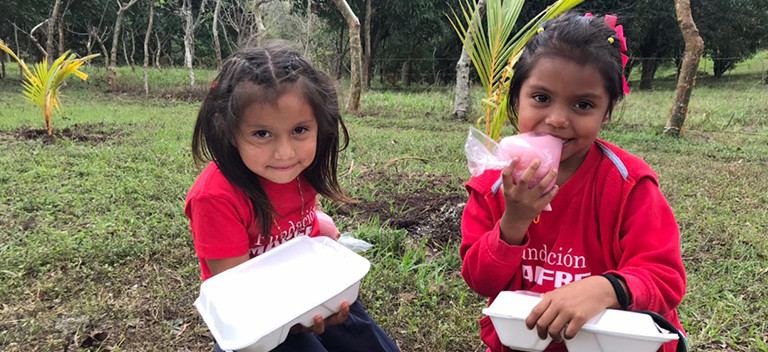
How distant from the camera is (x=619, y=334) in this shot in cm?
95

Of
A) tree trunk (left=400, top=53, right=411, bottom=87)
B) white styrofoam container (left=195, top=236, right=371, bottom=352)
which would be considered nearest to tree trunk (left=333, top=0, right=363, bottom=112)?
white styrofoam container (left=195, top=236, right=371, bottom=352)

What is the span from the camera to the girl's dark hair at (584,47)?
113 cm

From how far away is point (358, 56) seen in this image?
8.88 meters

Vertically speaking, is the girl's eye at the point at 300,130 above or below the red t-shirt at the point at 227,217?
above

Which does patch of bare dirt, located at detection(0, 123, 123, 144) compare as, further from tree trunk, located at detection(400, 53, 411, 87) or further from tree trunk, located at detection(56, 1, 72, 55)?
tree trunk, located at detection(400, 53, 411, 87)

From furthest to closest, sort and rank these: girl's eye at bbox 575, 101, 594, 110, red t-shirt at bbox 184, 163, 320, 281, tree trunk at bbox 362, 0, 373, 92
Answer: tree trunk at bbox 362, 0, 373, 92 → red t-shirt at bbox 184, 163, 320, 281 → girl's eye at bbox 575, 101, 594, 110

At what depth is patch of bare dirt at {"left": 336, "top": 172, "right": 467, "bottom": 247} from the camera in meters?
3.12

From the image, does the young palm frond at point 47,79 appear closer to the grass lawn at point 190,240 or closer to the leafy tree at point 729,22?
the grass lawn at point 190,240

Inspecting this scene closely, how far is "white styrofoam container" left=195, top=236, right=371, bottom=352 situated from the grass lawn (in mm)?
801

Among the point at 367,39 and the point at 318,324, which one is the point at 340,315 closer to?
the point at 318,324

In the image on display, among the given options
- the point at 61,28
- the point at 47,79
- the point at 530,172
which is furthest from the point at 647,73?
the point at 61,28

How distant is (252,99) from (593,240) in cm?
103

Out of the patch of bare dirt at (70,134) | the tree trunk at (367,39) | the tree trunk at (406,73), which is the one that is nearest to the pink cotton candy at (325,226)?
the patch of bare dirt at (70,134)

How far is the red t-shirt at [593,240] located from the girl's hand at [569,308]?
9cm
